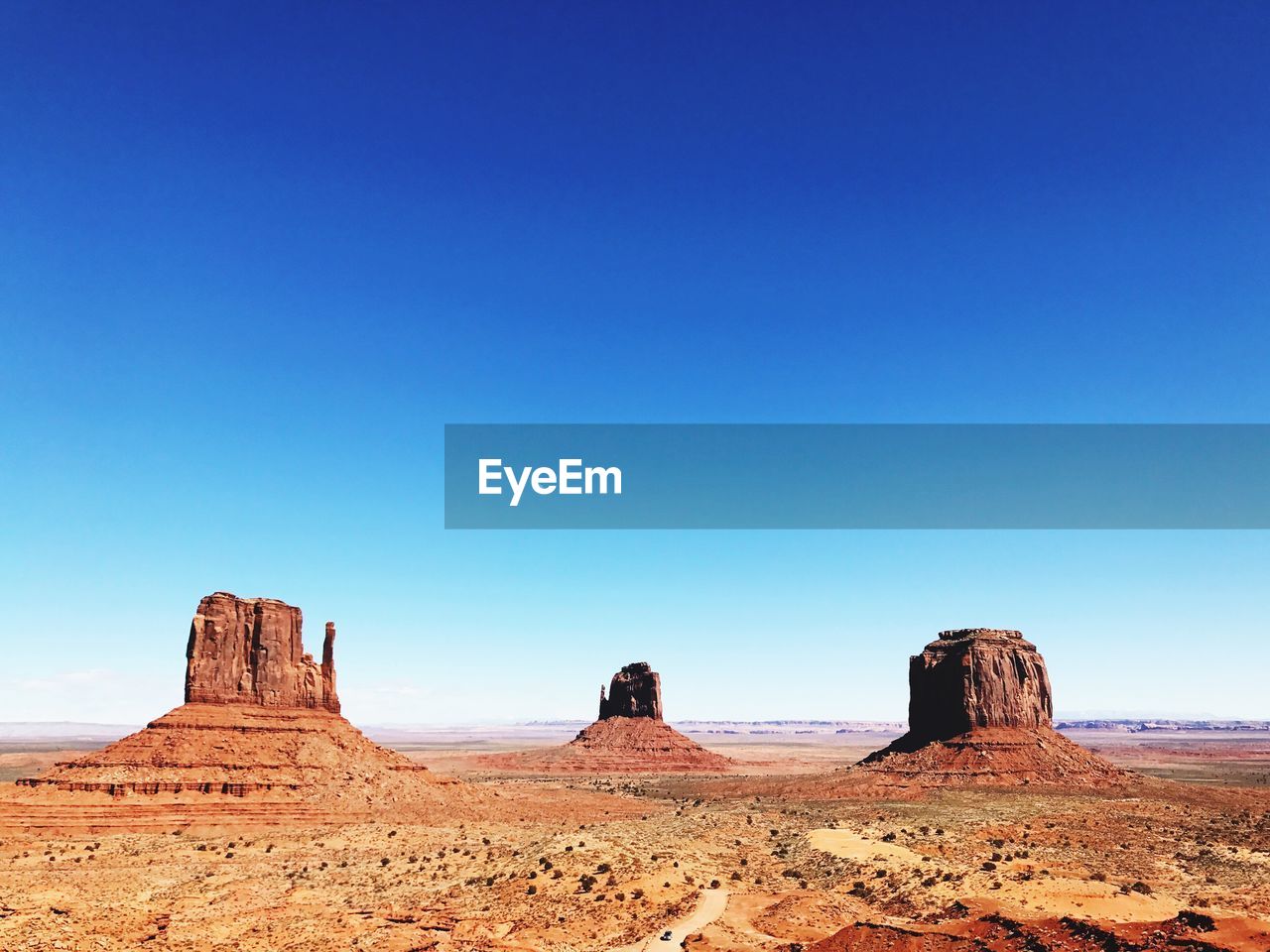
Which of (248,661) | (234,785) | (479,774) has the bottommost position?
(479,774)

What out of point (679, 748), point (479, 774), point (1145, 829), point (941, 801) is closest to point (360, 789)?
point (941, 801)

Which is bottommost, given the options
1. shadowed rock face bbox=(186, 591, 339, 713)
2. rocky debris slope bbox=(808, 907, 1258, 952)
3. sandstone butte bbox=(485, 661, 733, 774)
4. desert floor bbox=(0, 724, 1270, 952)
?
sandstone butte bbox=(485, 661, 733, 774)

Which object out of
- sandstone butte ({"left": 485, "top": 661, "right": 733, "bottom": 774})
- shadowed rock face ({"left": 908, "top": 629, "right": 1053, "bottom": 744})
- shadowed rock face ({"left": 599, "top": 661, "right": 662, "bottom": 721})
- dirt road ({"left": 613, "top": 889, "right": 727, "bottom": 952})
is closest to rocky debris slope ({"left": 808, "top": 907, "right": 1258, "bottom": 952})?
dirt road ({"left": 613, "top": 889, "right": 727, "bottom": 952})

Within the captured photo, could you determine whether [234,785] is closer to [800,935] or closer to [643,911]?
[643,911]

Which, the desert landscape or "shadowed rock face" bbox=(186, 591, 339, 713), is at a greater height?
"shadowed rock face" bbox=(186, 591, 339, 713)

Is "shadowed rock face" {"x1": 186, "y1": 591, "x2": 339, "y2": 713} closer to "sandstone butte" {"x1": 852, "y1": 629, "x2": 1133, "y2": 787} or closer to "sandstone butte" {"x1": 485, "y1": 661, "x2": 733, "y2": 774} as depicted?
"sandstone butte" {"x1": 852, "y1": 629, "x2": 1133, "y2": 787}

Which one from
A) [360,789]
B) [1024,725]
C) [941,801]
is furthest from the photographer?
[1024,725]

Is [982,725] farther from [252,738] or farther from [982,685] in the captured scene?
[252,738]
